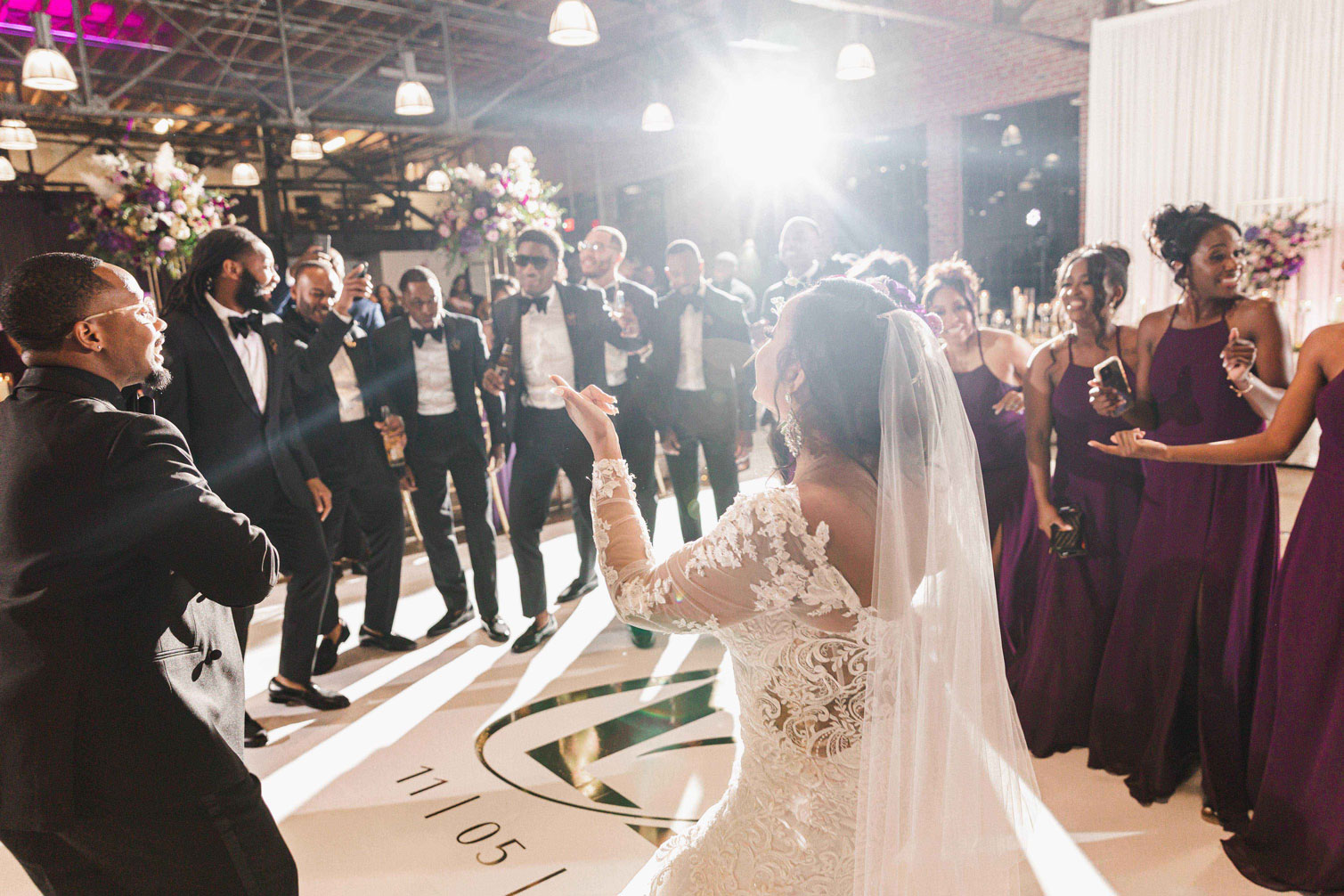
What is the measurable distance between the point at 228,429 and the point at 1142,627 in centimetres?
289

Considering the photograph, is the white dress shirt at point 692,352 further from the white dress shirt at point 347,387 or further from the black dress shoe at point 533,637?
the white dress shirt at point 347,387

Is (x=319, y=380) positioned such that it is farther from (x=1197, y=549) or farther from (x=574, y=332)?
(x=1197, y=549)

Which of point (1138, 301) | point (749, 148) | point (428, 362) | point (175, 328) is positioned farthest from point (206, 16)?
point (1138, 301)

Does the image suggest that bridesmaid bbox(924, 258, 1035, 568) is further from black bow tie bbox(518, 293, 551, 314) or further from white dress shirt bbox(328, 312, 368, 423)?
white dress shirt bbox(328, 312, 368, 423)

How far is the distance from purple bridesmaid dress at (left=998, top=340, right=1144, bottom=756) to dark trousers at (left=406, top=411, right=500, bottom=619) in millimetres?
2319

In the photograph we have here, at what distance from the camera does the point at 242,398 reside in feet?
9.51

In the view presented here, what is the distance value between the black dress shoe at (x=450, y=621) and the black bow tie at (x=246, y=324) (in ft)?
5.67

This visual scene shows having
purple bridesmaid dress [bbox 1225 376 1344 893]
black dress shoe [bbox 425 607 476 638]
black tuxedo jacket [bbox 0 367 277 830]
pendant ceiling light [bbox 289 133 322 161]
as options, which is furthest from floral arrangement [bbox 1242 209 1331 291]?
pendant ceiling light [bbox 289 133 322 161]

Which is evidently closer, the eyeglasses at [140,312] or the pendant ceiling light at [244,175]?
the eyeglasses at [140,312]

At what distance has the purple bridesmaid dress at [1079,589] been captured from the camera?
9.30ft

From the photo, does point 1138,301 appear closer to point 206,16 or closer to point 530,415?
point 530,415

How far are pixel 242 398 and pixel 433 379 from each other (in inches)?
45.0

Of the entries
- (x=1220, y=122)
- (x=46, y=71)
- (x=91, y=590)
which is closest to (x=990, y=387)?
(x=91, y=590)

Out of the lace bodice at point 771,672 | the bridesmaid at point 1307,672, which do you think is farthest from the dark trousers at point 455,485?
the bridesmaid at point 1307,672
